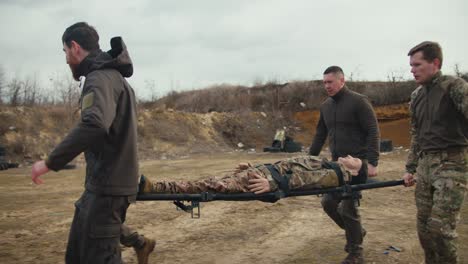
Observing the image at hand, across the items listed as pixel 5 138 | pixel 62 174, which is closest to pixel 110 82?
pixel 62 174

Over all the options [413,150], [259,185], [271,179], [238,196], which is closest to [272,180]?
[271,179]

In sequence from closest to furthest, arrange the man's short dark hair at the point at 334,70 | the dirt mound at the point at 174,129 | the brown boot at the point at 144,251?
the brown boot at the point at 144,251 → the man's short dark hair at the point at 334,70 → the dirt mound at the point at 174,129

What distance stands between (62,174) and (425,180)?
36.2 ft

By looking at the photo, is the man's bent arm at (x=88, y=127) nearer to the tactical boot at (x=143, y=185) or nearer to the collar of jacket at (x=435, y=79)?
the tactical boot at (x=143, y=185)

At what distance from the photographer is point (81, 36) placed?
2.79m

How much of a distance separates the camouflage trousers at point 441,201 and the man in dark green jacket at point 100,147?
7.79 ft

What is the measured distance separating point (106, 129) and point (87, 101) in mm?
219

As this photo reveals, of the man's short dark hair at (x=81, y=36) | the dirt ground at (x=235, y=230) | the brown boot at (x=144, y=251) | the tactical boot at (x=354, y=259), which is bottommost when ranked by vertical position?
the dirt ground at (x=235, y=230)

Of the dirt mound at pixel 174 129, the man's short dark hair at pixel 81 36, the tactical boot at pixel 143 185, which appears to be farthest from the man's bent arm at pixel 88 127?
the dirt mound at pixel 174 129

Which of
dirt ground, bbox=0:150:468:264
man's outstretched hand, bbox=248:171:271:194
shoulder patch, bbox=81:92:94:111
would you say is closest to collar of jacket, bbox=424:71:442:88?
man's outstretched hand, bbox=248:171:271:194

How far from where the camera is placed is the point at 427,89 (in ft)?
11.5

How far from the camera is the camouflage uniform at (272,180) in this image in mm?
3625

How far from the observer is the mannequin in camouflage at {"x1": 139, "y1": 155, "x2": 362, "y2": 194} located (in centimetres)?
363

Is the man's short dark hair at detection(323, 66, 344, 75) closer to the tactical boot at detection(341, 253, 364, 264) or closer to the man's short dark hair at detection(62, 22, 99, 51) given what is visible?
the tactical boot at detection(341, 253, 364, 264)
